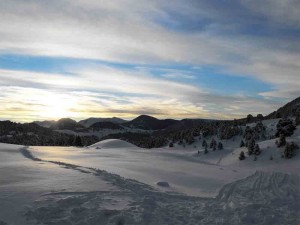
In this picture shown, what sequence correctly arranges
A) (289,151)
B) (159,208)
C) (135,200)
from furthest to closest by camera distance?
(289,151), (135,200), (159,208)

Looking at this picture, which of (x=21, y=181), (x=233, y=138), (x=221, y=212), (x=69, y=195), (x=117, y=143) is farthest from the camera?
(x=233, y=138)

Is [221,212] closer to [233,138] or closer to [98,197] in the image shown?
[98,197]

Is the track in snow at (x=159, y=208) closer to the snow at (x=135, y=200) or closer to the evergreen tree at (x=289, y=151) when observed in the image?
the snow at (x=135, y=200)

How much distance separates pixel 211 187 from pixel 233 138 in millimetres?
62142

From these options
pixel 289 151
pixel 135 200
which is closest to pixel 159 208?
pixel 135 200

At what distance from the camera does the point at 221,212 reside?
400 inches

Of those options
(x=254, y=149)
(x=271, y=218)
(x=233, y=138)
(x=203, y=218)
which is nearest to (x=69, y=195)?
(x=203, y=218)

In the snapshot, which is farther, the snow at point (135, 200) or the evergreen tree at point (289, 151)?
the evergreen tree at point (289, 151)

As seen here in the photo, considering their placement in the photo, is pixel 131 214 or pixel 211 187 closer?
pixel 131 214

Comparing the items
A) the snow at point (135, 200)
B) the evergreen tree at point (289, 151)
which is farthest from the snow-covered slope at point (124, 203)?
the evergreen tree at point (289, 151)

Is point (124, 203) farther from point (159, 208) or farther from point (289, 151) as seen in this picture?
point (289, 151)

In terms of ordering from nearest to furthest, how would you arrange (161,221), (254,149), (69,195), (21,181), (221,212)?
(161,221) → (221,212) → (69,195) → (21,181) → (254,149)

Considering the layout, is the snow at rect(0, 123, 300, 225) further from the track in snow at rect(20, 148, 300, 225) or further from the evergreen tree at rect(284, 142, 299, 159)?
the evergreen tree at rect(284, 142, 299, 159)

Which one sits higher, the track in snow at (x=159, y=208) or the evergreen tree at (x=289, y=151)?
the evergreen tree at (x=289, y=151)
